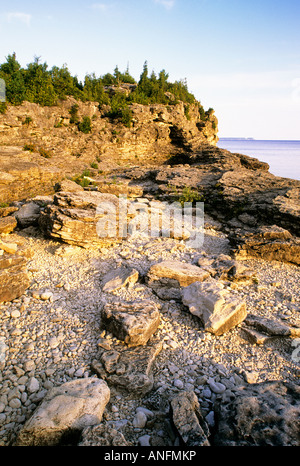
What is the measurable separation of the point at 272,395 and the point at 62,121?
22.2 metres

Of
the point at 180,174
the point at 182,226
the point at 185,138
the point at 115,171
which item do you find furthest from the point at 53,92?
the point at 182,226

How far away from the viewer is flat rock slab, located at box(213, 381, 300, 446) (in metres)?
2.59

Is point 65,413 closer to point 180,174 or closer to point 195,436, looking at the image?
point 195,436

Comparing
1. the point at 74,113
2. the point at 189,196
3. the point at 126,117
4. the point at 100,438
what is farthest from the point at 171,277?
the point at 126,117

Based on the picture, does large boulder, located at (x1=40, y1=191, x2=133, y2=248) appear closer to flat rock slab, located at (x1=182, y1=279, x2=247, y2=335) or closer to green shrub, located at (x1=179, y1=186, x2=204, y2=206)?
flat rock slab, located at (x1=182, y1=279, x2=247, y2=335)

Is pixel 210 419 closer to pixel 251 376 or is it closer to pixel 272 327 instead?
pixel 251 376

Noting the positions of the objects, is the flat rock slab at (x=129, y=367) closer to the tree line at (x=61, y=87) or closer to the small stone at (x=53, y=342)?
the small stone at (x=53, y=342)

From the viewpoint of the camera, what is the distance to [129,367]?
3.92 meters

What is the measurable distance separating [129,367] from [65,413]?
115 centimetres

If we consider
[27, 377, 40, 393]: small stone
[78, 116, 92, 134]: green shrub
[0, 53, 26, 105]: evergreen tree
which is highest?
[0, 53, 26, 105]: evergreen tree

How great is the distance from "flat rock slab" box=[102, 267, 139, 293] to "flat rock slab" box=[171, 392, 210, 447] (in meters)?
3.04

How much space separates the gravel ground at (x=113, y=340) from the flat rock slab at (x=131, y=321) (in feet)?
0.77

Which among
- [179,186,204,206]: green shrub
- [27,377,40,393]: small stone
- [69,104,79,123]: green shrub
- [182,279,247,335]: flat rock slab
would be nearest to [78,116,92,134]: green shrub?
[69,104,79,123]: green shrub
